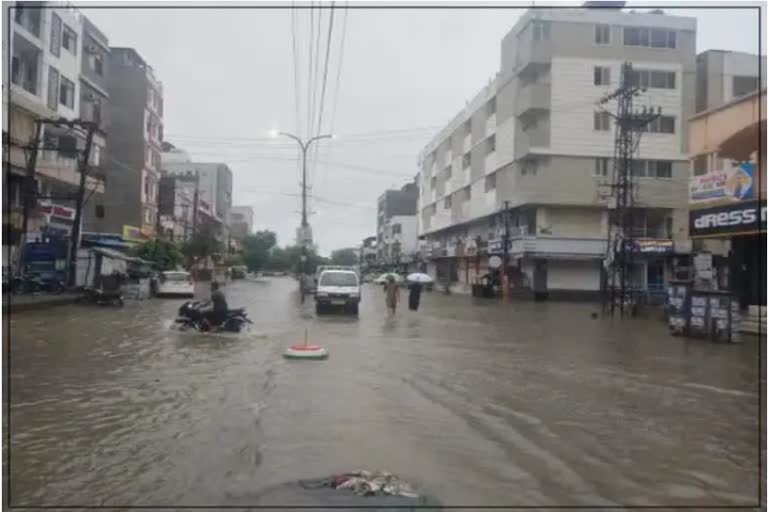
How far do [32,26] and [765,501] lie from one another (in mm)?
35631

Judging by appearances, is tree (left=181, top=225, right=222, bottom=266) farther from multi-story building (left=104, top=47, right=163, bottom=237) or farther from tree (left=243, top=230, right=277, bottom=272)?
tree (left=243, top=230, right=277, bottom=272)

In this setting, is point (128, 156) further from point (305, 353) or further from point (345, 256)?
point (345, 256)

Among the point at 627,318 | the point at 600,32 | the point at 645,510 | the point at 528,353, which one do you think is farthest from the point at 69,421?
the point at 600,32

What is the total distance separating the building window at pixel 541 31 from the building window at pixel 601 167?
8469 mm

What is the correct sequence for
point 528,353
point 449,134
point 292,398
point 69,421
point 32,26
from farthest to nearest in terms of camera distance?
point 449,134, point 32,26, point 528,353, point 292,398, point 69,421

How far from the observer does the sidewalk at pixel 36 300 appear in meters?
23.2

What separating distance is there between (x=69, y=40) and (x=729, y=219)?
110 ft

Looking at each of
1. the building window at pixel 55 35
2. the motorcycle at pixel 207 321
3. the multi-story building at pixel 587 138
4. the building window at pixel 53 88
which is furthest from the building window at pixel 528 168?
the motorcycle at pixel 207 321

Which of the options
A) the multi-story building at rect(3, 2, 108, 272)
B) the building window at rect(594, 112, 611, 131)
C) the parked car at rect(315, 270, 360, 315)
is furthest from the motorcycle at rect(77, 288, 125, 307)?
the building window at rect(594, 112, 611, 131)

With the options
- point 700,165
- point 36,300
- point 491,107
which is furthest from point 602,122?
point 36,300

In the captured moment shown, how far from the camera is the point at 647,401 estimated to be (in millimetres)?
9914

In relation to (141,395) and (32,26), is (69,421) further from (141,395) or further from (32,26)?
(32,26)

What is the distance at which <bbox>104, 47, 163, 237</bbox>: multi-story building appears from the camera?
4746 centimetres

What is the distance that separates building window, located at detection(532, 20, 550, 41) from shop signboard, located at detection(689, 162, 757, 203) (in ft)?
73.3
